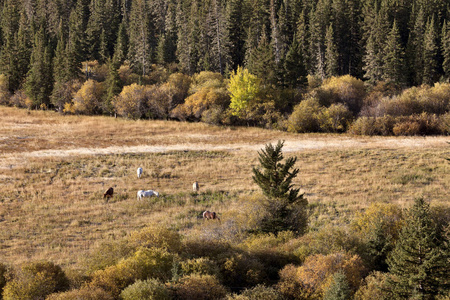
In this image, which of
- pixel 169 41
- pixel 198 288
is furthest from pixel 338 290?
pixel 169 41

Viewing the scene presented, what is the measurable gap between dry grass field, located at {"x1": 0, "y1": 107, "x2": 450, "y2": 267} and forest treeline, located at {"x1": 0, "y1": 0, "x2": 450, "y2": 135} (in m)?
5.95

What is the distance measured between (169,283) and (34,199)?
19669mm

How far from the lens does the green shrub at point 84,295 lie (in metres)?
11.1

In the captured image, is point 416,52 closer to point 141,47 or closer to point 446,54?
point 446,54

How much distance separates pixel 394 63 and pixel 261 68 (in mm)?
22366

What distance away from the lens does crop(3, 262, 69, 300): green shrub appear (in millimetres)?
11695

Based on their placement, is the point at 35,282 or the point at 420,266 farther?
the point at 420,266

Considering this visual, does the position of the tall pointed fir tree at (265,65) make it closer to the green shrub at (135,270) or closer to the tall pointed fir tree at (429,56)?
the tall pointed fir tree at (429,56)

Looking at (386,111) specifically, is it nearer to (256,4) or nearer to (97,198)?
(256,4)

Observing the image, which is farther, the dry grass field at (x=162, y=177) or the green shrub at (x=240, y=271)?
the dry grass field at (x=162, y=177)

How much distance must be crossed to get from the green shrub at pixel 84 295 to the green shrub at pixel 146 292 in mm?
523

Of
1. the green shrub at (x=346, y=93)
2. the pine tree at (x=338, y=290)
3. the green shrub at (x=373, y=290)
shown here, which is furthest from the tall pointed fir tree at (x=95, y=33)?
the pine tree at (x=338, y=290)

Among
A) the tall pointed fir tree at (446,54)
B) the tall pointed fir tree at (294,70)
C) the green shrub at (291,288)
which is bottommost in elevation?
the green shrub at (291,288)

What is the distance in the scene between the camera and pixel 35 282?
12.0 metres
